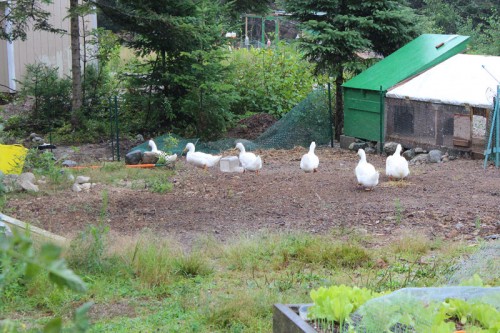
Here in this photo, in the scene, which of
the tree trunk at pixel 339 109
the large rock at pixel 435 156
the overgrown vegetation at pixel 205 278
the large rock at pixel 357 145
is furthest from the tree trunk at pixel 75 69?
the overgrown vegetation at pixel 205 278

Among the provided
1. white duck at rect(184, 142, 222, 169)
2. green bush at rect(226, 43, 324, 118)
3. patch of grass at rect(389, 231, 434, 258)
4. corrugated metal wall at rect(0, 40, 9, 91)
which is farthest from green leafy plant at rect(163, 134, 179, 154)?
corrugated metal wall at rect(0, 40, 9, 91)

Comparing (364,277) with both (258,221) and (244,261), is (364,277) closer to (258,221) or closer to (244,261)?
(244,261)

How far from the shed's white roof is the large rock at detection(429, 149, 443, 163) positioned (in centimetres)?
101

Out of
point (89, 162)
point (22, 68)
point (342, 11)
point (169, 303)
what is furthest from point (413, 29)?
point (169, 303)

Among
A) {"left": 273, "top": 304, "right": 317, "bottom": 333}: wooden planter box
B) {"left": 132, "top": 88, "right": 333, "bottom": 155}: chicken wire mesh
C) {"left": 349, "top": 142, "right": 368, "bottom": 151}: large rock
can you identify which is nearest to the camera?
{"left": 273, "top": 304, "right": 317, "bottom": 333}: wooden planter box

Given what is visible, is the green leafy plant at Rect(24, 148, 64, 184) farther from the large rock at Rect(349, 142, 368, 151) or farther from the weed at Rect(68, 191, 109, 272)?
the large rock at Rect(349, 142, 368, 151)

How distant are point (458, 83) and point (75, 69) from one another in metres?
9.24

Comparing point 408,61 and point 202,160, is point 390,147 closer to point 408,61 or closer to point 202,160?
point 408,61

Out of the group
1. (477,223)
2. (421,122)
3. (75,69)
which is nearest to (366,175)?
(477,223)

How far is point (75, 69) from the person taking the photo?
58.4 ft

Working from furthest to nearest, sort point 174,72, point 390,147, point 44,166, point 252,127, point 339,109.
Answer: point 252,127 → point 174,72 → point 339,109 → point 390,147 → point 44,166

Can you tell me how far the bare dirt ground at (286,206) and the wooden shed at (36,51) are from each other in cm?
1146

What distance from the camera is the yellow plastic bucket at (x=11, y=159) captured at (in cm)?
1123

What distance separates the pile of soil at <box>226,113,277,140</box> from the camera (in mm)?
18794
